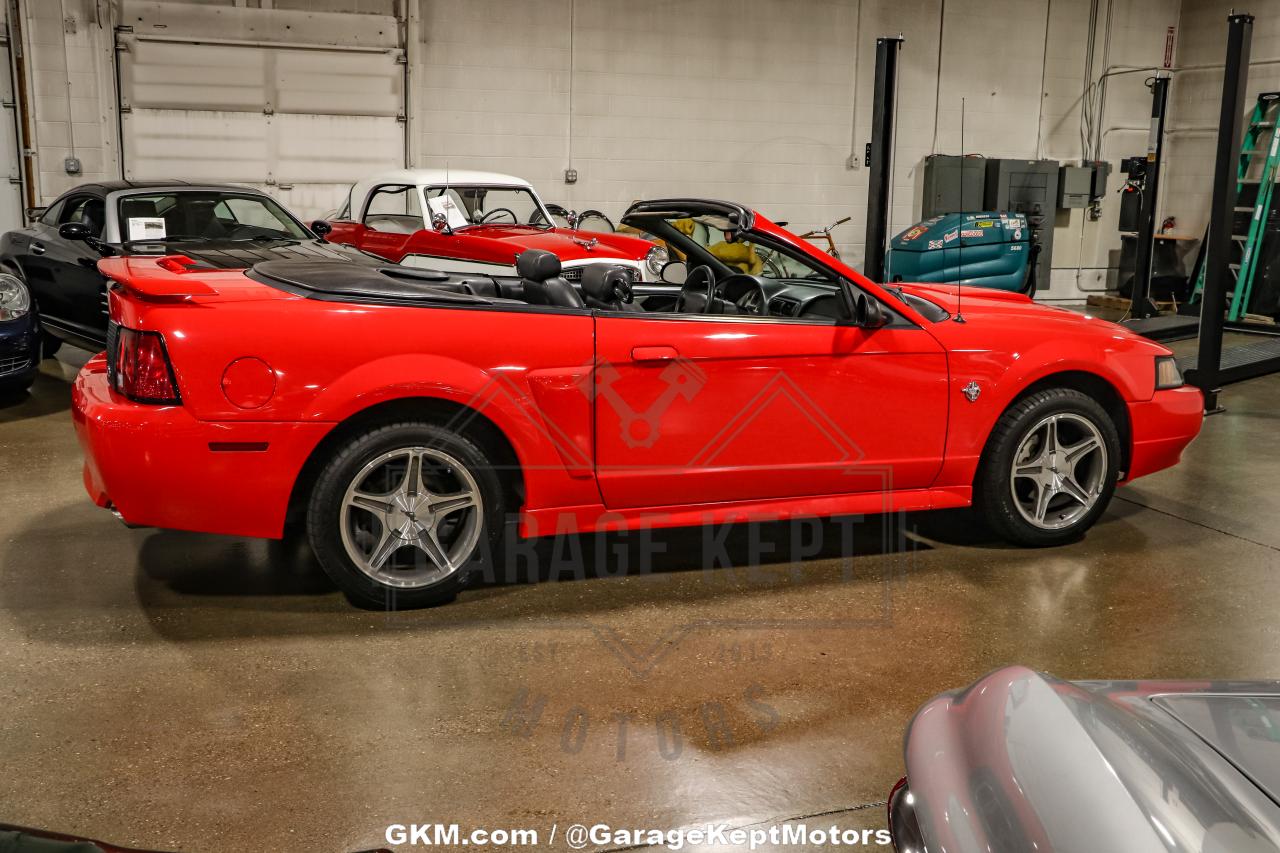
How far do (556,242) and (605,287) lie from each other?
4.26 m

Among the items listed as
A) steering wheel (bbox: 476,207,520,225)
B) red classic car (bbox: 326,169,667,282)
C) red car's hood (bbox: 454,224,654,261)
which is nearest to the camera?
red car's hood (bbox: 454,224,654,261)

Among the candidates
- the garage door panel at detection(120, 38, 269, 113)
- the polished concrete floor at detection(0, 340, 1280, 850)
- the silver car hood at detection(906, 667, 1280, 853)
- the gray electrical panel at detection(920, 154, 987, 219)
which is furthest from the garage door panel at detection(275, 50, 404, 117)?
the silver car hood at detection(906, 667, 1280, 853)

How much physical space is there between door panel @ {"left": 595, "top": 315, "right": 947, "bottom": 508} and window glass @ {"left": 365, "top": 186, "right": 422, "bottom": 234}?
18.9ft

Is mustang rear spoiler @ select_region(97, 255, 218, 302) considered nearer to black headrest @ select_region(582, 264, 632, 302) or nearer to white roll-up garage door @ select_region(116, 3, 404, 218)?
black headrest @ select_region(582, 264, 632, 302)

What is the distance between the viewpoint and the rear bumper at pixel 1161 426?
436 centimetres

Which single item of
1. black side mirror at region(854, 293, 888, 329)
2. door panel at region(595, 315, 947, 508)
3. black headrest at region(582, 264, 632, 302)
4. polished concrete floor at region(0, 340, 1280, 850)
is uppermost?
black headrest at region(582, 264, 632, 302)

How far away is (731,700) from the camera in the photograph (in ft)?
10.1

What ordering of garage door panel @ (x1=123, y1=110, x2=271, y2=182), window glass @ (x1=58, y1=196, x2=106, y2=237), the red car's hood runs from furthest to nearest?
garage door panel @ (x1=123, y1=110, x2=271, y2=182)
the red car's hood
window glass @ (x1=58, y1=196, x2=106, y2=237)

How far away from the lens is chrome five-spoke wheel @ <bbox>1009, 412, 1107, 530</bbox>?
4227 mm

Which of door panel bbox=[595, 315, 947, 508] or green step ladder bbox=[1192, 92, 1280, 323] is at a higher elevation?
green step ladder bbox=[1192, 92, 1280, 323]

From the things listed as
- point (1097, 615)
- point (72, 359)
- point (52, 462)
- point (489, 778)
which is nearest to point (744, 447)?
point (1097, 615)

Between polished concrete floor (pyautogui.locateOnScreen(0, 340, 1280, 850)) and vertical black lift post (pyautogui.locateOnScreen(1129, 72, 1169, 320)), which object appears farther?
vertical black lift post (pyautogui.locateOnScreen(1129, 72, 1169, 320))

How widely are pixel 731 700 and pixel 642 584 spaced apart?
0.94m

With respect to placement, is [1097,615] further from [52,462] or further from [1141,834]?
[52,462]
